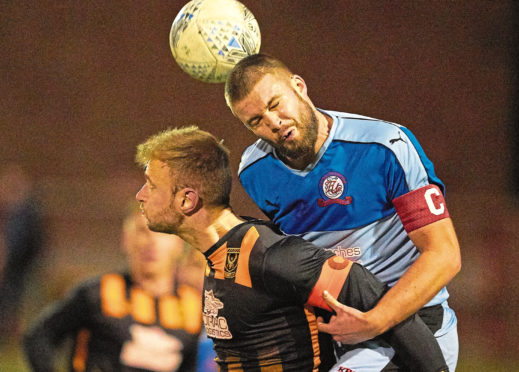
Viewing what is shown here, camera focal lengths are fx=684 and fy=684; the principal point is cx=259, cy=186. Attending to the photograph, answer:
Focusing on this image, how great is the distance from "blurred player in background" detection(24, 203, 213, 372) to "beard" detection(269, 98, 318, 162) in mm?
1398

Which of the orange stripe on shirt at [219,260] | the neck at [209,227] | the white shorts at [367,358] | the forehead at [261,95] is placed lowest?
the white shorts at [367,358]

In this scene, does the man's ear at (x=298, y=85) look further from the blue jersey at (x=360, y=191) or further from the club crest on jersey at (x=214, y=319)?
the club crest on jersey at (x=214, y=319)

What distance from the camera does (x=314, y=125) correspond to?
2.54 metres

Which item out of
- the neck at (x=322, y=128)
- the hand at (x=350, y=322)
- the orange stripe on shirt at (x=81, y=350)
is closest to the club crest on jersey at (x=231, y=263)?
the hand at (x=350, y=322)

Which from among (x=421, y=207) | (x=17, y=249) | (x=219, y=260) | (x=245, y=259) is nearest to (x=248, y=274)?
(x=245, y=259)

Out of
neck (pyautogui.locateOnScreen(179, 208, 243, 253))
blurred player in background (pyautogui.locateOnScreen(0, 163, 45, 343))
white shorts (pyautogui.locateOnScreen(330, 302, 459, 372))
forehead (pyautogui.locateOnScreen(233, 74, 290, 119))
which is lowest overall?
blurred player in background (pyautogui.locateOnScreen(0, 163, 45, 343))

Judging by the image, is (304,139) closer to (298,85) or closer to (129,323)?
(298,85)

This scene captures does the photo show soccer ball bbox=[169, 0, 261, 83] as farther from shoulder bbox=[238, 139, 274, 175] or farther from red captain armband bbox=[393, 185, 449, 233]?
red captain armband bbox=[393, 185, 449, 233]

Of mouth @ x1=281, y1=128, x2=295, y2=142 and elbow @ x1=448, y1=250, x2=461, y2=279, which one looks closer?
elbow @ x1=448, y1=250, x2=461, y2=279

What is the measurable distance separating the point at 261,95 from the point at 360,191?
0.49m

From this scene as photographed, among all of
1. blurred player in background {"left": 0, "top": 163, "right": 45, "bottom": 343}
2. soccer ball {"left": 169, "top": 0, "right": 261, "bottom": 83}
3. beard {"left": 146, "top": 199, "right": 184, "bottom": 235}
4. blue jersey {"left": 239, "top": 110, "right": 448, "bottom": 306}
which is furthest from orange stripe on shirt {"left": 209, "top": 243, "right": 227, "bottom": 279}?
blurred player in background {"left": 0, "top": 163, "right": 45, "bottom": 343}

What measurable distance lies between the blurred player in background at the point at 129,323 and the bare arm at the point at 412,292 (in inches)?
65.4

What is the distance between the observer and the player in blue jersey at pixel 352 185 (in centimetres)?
230

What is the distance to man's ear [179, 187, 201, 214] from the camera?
7.75 ft
